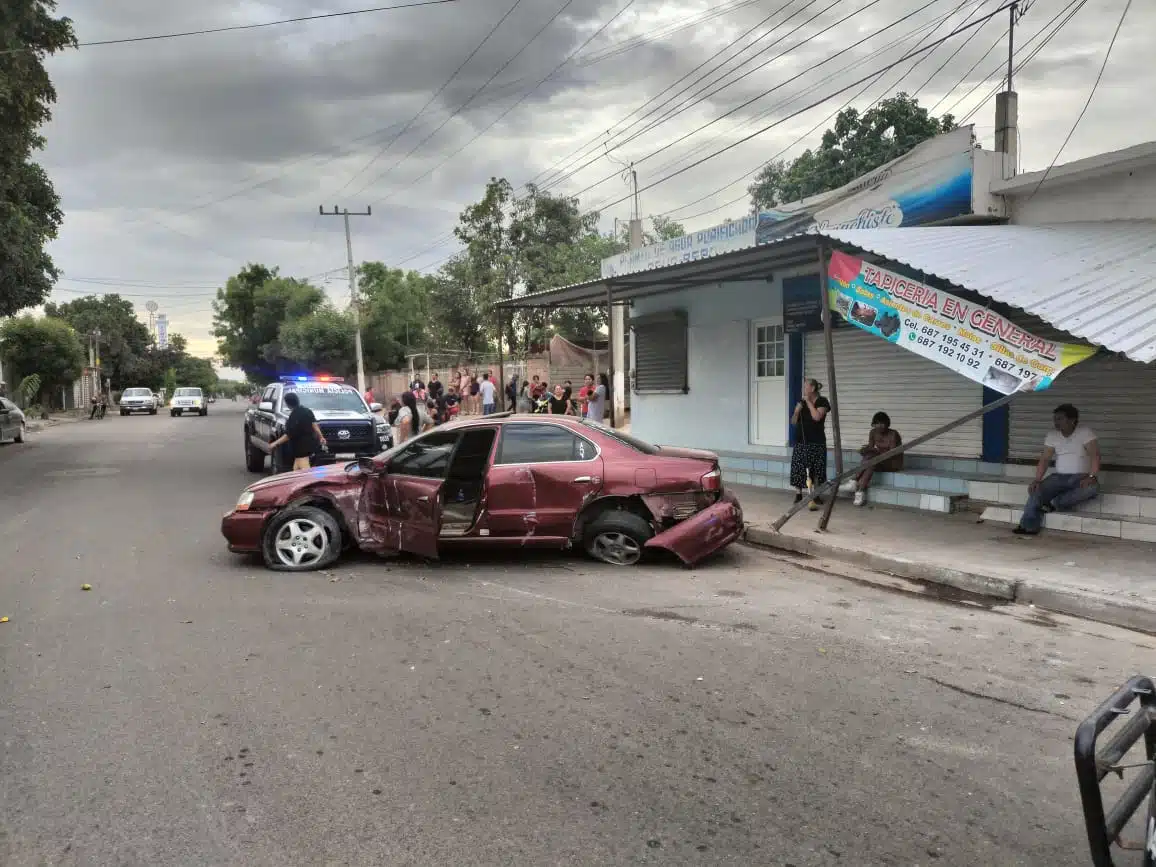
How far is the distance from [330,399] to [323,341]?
3150cm

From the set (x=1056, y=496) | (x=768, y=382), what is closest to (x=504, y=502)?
(x=1056, y=496)

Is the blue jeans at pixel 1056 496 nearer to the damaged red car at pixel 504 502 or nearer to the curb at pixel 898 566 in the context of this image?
the curb at pixel 898 566

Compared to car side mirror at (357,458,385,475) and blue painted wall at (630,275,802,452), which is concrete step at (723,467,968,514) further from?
car side mirror at (357,458,385,475)

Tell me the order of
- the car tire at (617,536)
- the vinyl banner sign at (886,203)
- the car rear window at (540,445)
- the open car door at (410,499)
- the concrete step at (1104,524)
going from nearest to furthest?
1. the open car door at (410,499)
2. the car tire at (617,536)
3. the car rear window at (540,445)
4. the concrete step at (1104,524)
5. the vinyl banner sign at (886,203)

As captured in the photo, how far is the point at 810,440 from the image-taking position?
34.6ft

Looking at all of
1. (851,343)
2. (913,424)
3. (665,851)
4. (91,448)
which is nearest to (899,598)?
(665,851)

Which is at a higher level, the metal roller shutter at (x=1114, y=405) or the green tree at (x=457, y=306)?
the green tree at (x=457, y=306)

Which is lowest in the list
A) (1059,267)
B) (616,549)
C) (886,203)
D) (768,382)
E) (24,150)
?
(616,549)

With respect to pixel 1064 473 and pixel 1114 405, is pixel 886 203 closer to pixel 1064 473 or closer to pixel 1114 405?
pixel 1114 405

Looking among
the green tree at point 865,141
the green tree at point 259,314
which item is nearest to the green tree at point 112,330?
the green tree at point 259,314

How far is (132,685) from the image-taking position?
15.4 feet

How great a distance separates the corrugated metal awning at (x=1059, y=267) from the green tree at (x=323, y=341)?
39006mm

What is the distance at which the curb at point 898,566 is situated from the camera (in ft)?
23.1

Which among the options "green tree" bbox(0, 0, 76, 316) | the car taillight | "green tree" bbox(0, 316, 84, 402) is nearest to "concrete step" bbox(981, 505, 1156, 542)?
the car taillight
